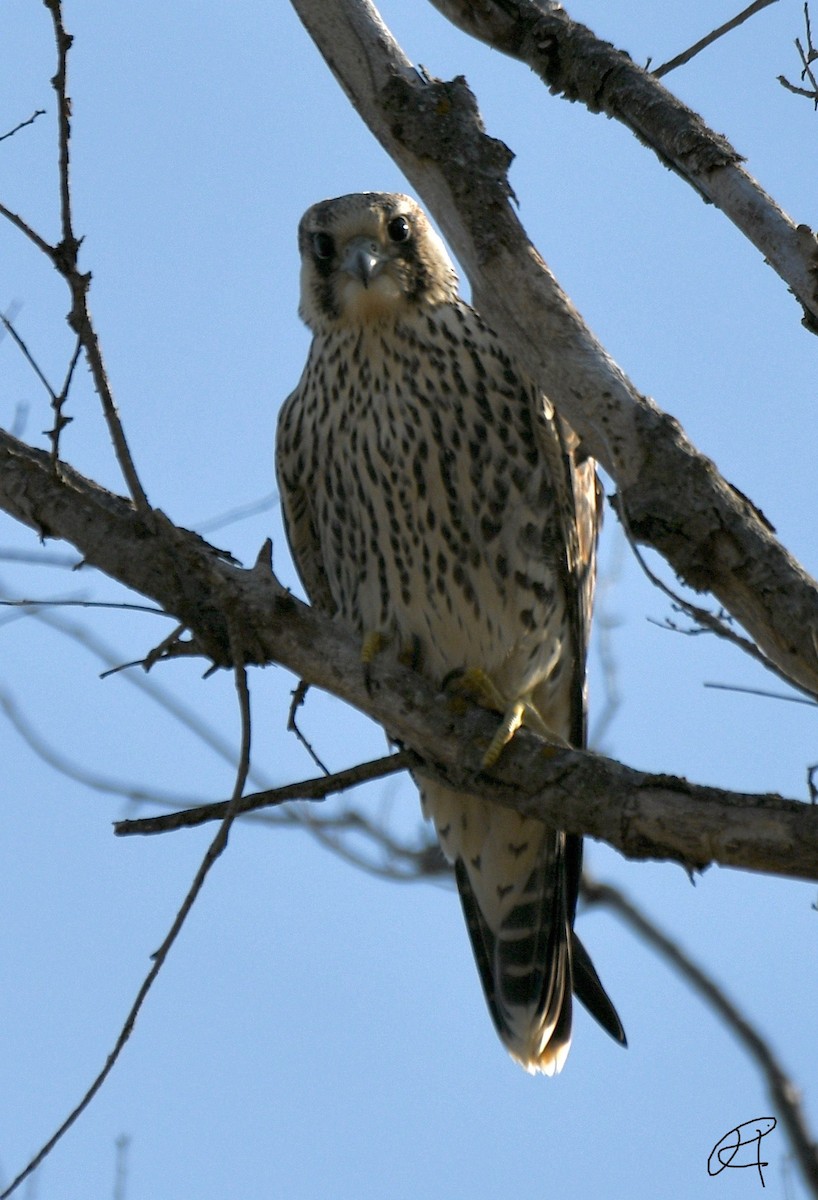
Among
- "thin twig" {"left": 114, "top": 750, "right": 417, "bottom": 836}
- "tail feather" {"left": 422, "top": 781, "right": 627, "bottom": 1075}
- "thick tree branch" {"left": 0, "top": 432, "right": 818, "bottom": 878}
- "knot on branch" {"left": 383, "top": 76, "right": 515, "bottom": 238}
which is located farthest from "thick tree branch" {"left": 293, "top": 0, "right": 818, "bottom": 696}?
"tail feather" {"left": 422, "top": 781, "right": 627, "bottom": 1075}

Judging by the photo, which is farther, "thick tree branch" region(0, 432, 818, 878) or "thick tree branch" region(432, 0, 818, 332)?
"thick tree branch" region(0, 432, 818, 878)

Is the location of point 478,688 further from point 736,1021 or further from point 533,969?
point 736,1021

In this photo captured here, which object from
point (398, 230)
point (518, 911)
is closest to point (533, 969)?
point (518, 911)

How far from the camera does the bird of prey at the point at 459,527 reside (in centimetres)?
348

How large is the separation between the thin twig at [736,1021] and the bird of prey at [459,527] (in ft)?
1.85

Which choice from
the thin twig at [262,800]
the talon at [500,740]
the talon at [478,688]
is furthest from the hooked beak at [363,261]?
the thin twig at [262,800]

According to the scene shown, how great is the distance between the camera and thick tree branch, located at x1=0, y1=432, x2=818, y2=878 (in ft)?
8.09

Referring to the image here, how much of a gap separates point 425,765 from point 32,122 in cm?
149

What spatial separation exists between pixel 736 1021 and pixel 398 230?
7.95ft

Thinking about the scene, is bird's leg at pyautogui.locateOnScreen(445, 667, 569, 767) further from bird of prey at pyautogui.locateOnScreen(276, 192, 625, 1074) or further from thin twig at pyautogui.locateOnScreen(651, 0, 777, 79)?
thin twig at pyautogui.locateOnScreen(651, 0, 777, 79)

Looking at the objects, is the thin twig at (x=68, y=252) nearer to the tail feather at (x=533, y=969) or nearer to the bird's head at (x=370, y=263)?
the bird's head at (x=370, y=263)

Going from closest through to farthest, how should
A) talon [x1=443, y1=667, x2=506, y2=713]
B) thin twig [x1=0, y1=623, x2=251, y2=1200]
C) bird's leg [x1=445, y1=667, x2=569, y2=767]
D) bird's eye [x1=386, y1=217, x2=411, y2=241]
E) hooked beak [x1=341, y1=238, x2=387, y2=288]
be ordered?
1. thin twig [x1=0, y1=623, x2=251, y2=1200]
2. bird's leg [x1=445, y1=667, x2=569, y2=767]
3. talon [x1=443, y1=667, x2=506, y2=713]
4. hooked beak [x1=341, y1=238, x2=387, y2=288]
5. bird's eye [x1=386, y1=217, x2=411, y2=241]

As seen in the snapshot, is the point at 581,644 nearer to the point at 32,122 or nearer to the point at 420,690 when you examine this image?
the point at 420,690

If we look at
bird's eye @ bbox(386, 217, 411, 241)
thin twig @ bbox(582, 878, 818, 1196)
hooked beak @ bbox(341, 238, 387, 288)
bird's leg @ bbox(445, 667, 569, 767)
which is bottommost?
thin twig @ bbox(582, 878, 818, 1196)
